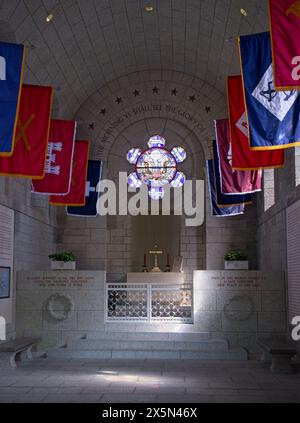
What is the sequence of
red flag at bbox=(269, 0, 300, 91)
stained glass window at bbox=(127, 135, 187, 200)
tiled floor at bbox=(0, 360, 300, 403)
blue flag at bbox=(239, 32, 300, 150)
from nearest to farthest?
red flag at bbox=(269, 0, 300, 91) → tiled floor at bbox=(0, 360, 300, 403) → blue flag at bbox=(239, 32, 300, 150) → stained glass window at bbox=(127, 135, 187, 200)

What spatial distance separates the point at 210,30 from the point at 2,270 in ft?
28.2

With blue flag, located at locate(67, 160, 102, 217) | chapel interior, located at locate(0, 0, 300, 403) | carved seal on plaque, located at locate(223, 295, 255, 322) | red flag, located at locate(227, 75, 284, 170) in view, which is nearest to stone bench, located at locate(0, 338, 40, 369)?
chapel interior, located at locate(0, 0, 300, 403)

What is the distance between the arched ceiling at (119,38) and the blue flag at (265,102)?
408 cm

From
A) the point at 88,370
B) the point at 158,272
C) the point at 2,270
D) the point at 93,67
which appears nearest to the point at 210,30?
the point at 93,67

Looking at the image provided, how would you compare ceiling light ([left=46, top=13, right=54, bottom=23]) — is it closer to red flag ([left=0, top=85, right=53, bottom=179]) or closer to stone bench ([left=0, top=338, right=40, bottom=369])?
red flag ([left=0, top=85, right=53, bottom=179])

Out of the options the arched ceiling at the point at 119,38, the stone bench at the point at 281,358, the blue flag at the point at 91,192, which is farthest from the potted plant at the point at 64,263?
the stone bench at the point at 281,358

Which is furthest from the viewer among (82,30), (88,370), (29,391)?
(82,30)

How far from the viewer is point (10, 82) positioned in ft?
31.5

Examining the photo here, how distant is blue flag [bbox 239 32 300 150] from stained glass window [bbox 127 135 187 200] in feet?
37.5

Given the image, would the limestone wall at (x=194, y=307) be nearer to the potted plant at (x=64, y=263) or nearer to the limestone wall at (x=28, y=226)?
the potted plant at (x=64, y=263)

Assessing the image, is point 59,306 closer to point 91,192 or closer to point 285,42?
point 91,192

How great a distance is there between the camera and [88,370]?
1098 centimetres

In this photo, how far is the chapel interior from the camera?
10750 mm
